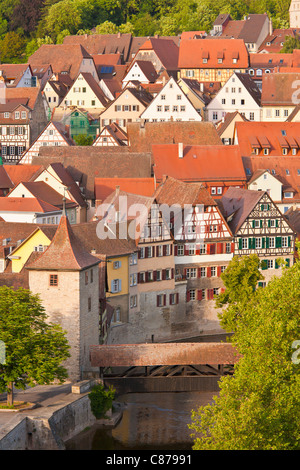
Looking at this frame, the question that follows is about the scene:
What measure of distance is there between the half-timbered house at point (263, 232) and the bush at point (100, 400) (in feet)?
71.5

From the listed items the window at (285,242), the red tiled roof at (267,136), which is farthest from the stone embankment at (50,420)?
the red tiled roof at (267,136)

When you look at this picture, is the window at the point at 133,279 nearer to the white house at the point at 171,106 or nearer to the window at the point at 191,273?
the window at the point at 191,273

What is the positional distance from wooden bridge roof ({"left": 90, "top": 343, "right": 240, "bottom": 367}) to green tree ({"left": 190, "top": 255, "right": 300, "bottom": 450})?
268 inches

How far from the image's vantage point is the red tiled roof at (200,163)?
9538 centimetres

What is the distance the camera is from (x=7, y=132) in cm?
12000

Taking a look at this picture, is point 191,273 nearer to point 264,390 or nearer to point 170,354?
point 170,354

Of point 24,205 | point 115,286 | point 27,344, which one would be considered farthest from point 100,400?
point 24,205

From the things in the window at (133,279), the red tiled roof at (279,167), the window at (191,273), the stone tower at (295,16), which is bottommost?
the window at (133,279)

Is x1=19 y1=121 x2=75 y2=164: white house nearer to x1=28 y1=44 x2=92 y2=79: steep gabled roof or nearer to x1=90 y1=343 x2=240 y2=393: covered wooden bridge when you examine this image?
x1=28 y1=44 x2=92 y2=79: steep gabled roof

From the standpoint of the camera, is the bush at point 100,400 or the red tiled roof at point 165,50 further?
the red tiled roof at point 165,50

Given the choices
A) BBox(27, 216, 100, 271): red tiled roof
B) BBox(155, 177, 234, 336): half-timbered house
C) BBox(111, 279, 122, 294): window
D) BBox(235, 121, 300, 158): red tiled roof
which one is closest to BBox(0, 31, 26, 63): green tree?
BBox(235, 121, 300, 158): red tiled roof

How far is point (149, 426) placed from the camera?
6072 centimetres

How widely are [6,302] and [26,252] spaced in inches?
565
